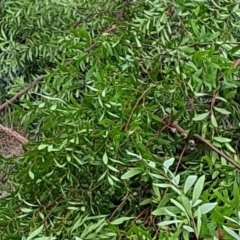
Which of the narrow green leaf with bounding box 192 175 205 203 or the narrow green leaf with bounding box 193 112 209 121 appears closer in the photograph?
the narrow green leaf with bounding box 192 175 205 203

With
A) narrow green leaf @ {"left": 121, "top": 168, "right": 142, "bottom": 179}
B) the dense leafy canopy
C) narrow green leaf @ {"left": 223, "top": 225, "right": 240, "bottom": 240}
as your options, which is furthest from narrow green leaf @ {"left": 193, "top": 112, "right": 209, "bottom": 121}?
narrow green leaf @ {"left": 223, "top": 225, "right": 240, "bottom": 240}

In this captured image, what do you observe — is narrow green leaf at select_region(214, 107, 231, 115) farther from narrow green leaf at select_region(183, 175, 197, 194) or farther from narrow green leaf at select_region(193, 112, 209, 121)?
narrow green leaf at select_region(183, 175, 197, 194)

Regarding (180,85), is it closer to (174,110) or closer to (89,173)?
(174,110)

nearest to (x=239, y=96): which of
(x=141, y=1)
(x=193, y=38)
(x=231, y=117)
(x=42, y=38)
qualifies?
(x=231, y=117)

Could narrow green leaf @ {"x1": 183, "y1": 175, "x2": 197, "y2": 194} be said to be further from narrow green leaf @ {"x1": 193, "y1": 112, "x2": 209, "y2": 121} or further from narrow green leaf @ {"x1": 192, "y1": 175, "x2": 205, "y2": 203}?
narrow green leaf @ {"x1": 193, "y1": 112, "x2": 209, "y2": 121}

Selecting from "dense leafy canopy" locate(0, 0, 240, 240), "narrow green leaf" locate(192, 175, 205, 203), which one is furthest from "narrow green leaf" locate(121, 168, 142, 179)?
"narrow green leaf" locate(192, 175, 205, 203)

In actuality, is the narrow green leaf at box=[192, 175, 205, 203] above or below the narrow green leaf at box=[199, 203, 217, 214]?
below

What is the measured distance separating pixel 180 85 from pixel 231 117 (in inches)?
4.8

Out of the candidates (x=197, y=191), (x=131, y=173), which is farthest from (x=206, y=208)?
(x=131, y=173)

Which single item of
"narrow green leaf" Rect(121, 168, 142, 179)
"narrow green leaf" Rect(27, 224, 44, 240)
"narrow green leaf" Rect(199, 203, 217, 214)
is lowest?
"narrow green leaf" Rect(27, 224, 44, 240)

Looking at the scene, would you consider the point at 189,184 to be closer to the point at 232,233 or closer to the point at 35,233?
the point at 232,233

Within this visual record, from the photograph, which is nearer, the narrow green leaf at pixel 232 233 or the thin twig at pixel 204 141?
the narrow green leaf at pixel 232 233

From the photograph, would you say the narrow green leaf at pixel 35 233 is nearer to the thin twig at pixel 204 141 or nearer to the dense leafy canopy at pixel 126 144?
the dense leafy canopy at pixel 126 144

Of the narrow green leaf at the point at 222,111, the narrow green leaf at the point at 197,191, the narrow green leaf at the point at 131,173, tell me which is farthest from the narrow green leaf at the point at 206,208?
the narrow green leaf at the point at 222,111
